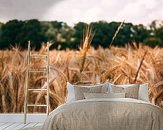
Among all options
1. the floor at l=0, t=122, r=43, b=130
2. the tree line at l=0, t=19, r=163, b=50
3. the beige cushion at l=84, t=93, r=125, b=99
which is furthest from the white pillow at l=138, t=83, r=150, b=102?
the floor at l=0, t=122, r=43, b=130

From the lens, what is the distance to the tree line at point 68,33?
6516mm

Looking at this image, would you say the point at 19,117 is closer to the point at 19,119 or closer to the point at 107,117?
the point at 19,119

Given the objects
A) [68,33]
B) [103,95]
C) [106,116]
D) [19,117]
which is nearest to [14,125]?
[19,117]

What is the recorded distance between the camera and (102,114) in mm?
4098

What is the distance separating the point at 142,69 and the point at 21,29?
222cm

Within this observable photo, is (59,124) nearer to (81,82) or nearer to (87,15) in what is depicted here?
(81,82)

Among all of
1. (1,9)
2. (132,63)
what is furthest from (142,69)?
(1,9)

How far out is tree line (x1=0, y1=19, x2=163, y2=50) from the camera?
6.52 meters

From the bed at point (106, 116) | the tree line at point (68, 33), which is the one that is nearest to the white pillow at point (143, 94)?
the bed at point (106, 116)

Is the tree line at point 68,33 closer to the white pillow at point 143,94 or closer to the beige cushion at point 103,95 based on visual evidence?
the white pillow at point 143,94

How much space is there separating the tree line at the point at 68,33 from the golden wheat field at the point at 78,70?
0.42 ft

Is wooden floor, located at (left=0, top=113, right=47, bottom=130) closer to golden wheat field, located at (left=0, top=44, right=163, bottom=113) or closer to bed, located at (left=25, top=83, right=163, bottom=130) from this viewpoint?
golden wheat field, located at (left=0, top=44, right=163, bottom=113)

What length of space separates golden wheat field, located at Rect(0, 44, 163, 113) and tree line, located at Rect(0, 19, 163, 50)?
0.42ft

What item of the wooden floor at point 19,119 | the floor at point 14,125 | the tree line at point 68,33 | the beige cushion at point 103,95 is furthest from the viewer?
the tree line at point 68,33
